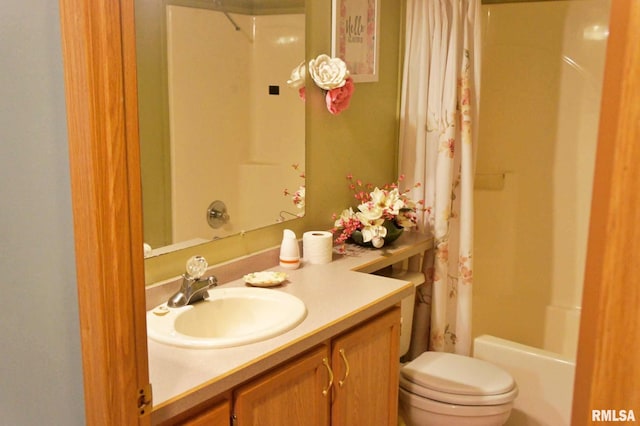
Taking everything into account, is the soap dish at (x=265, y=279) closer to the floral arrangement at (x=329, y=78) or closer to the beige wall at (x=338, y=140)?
the beige wall at (x=338, y=140)

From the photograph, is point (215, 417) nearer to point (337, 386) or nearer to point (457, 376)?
point (337, 386)

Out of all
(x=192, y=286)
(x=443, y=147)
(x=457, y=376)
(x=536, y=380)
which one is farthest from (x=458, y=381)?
(x=192, y=286)

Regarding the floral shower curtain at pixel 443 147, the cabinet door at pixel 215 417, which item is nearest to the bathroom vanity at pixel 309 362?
the cabinet door at pixel 215 417

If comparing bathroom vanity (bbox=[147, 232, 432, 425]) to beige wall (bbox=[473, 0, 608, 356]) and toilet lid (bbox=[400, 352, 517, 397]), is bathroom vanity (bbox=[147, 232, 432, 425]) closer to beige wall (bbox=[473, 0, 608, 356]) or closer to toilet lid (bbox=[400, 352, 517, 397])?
toilet lid (bbox=[400, 352, 517, 397])

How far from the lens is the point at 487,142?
10.7 feet

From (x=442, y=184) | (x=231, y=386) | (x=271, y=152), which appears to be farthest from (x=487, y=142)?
(x=231, y=386)

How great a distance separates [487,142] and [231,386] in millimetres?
2227

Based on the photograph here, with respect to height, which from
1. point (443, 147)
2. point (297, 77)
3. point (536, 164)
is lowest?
point (536, 164)

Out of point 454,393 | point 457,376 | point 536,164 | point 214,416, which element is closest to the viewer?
point 214,416

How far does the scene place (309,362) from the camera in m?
1.72

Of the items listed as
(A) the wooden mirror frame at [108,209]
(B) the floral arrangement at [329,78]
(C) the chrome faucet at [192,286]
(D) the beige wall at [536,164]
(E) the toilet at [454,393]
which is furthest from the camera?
(D) the beige wall at [536,164]

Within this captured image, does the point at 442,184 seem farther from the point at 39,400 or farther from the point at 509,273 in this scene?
the point at 39,400

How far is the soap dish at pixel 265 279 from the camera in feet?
6.57

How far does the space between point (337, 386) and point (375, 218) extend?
2.58 feet
